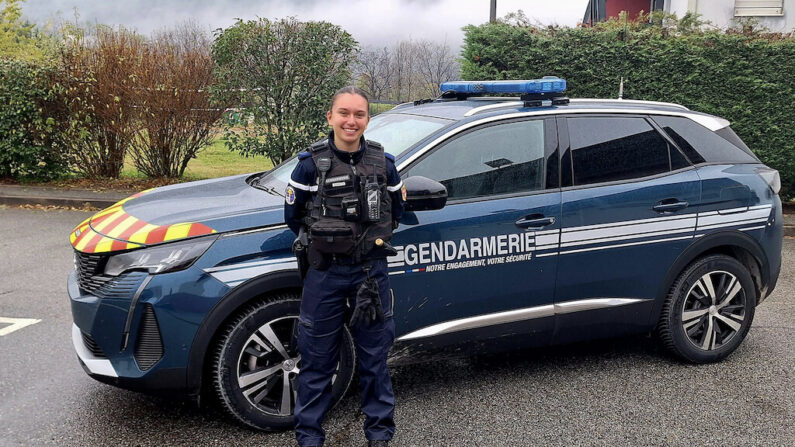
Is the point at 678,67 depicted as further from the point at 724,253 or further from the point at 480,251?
the point at 480,251

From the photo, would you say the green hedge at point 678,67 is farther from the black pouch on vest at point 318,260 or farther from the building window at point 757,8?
the black pouch on vest at point 318,260

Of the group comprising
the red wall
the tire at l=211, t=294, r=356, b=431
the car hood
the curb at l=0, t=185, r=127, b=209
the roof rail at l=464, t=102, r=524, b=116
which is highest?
the red wall

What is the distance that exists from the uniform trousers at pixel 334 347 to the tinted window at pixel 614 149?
5.21 ft

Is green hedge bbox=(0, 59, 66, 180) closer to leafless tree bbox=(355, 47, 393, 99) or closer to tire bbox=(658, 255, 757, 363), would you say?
leafless tree bbox=(355, 47, 393, 99)

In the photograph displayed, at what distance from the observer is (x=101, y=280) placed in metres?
3.40

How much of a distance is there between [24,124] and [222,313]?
9.51 m

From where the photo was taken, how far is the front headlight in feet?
10.9

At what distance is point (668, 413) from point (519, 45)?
7432 millimetres

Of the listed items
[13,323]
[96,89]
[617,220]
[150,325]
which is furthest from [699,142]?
[96,89]


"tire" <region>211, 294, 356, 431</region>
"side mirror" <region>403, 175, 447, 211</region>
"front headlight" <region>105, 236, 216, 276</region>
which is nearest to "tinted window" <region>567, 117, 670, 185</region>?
"side mirror" <region>403, 175, 447, 211</region>

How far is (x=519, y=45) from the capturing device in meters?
10.3

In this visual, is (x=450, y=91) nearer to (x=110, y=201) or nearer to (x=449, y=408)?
(x=449, y=408)

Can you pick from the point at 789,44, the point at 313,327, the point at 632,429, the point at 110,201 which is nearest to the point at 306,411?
the point at 313,327

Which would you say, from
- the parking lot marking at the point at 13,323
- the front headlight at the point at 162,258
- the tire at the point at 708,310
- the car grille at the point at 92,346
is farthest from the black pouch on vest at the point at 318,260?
the parking lot marking at the point at 13,323
